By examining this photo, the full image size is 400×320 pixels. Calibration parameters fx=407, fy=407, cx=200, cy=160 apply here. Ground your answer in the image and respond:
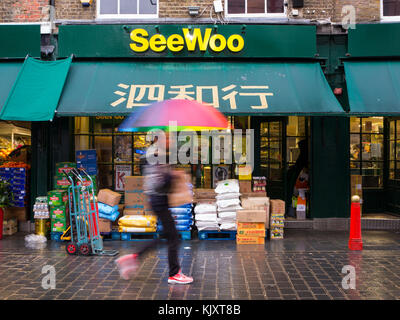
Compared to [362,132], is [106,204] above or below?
below

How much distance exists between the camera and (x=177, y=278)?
562cm

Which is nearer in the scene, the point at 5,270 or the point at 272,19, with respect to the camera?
the point at 5,270

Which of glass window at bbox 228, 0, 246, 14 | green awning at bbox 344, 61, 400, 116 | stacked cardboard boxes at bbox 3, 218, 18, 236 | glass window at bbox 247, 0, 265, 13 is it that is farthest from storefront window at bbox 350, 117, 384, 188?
stacked cardboard boxes at bbox 3, 218, 18, 236

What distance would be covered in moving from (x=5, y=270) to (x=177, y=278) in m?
2.79

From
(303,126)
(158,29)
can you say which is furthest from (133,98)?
(303,126)

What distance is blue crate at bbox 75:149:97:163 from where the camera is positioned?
9.70m

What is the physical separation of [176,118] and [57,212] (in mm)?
4284

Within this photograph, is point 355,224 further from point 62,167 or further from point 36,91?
point 36,91

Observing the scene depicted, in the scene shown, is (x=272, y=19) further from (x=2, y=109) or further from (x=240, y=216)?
(x=2, y=109)

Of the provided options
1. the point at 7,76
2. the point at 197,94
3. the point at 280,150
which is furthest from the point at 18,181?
the point at 280,150

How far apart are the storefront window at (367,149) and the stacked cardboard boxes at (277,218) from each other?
296 cm

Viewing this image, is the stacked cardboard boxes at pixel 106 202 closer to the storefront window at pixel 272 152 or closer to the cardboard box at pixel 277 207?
the cardboard box at pixel 277 207

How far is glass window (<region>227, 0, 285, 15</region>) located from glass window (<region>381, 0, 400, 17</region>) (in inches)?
94.5

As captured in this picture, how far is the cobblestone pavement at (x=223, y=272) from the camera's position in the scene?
5289mm
